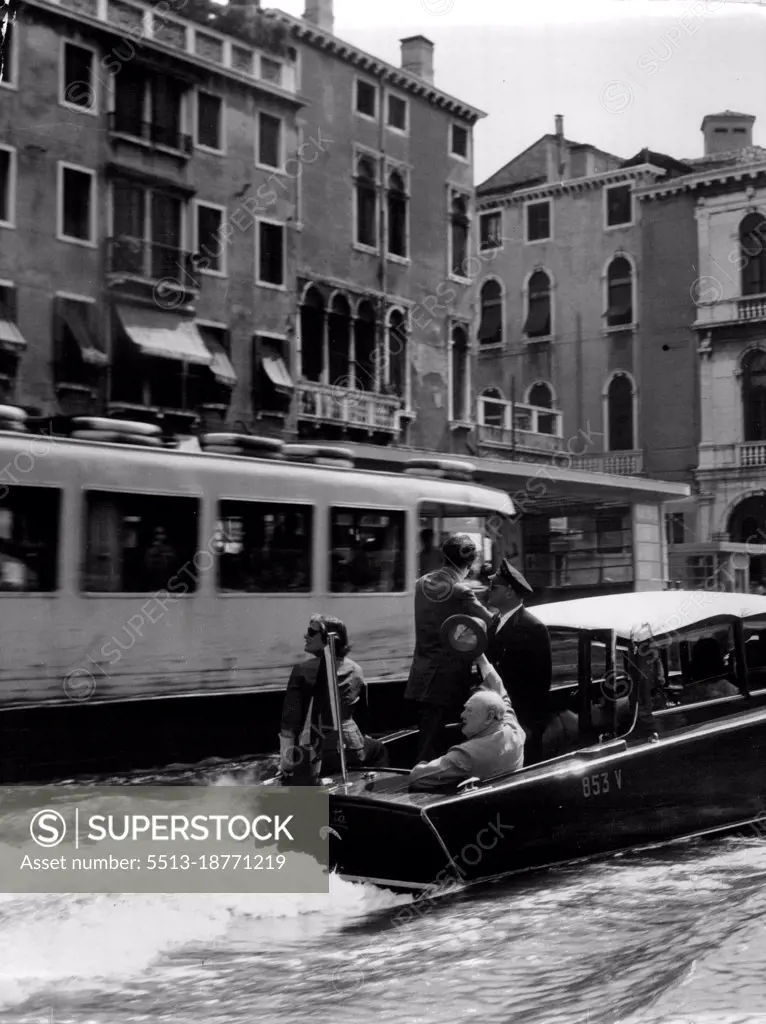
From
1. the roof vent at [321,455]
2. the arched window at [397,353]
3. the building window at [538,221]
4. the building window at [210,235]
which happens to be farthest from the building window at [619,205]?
the building window at [210,235]

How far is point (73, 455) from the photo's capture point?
7.47 m

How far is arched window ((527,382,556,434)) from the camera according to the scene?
8.04 metres

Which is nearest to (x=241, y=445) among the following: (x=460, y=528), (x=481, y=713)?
(x=460, y=528)

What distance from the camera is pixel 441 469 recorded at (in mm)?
9258

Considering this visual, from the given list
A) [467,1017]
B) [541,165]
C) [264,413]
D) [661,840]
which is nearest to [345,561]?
[264,413]

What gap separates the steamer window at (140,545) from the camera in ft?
24.3

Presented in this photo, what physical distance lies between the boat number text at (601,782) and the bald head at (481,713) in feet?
1.57

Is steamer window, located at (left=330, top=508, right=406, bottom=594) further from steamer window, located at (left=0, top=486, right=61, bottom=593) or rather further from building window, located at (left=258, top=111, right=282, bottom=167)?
building window, located at (left=258, top=111, right=282, bottom=167)

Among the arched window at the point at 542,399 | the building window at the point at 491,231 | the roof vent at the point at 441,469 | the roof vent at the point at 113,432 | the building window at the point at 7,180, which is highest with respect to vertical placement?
the building window at the point at 7,180

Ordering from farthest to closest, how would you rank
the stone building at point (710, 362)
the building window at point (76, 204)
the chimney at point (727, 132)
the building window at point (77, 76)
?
the building window at point (76, 204) < the building window at point (77, 76) < the stone building at point (710, 362) < the chimney at point (727, 132)

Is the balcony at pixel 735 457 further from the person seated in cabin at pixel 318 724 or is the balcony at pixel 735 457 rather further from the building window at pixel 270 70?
the building window at pixel 270 70

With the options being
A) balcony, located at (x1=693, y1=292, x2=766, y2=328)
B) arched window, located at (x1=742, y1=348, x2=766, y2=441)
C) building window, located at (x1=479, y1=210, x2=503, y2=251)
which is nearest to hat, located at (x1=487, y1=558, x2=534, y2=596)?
arched window, located at (x1=742, y1=348, x2=766, y2=441)

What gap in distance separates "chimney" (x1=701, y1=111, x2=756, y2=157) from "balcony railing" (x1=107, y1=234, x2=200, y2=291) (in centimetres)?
434

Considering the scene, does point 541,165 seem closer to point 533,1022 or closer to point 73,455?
point 73,455
